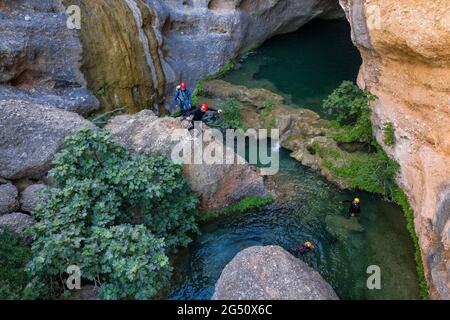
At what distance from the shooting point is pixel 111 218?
35.8 ft

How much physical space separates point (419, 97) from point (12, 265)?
42.2 ft

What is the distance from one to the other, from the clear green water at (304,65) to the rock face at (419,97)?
5.48 meters

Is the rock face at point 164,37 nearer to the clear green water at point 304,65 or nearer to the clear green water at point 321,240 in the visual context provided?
the clear green water at point 304,65

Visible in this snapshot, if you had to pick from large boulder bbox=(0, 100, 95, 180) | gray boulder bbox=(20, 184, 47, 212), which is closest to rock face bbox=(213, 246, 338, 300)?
gray boulder bbox=(20, 184, 47, 212)

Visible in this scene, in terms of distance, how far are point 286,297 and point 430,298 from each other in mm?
4201

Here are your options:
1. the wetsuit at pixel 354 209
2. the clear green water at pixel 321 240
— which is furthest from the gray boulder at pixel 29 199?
the wetsuit at pixel 354 209

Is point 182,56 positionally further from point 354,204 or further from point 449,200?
point 449,200

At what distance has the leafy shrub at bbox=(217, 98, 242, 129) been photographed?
60.2 feet

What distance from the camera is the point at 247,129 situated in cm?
1841

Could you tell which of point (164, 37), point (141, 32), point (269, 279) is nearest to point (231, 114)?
point (141, 32)

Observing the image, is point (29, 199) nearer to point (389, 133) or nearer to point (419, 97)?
point (389, 133)

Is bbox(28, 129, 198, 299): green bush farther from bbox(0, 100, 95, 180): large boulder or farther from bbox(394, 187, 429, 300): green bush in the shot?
bbox(394, 187, 429, 300): green bush

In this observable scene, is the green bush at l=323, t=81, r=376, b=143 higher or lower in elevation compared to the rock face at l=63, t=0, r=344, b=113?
lower

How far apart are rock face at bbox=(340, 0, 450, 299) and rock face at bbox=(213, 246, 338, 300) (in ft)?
11.0
